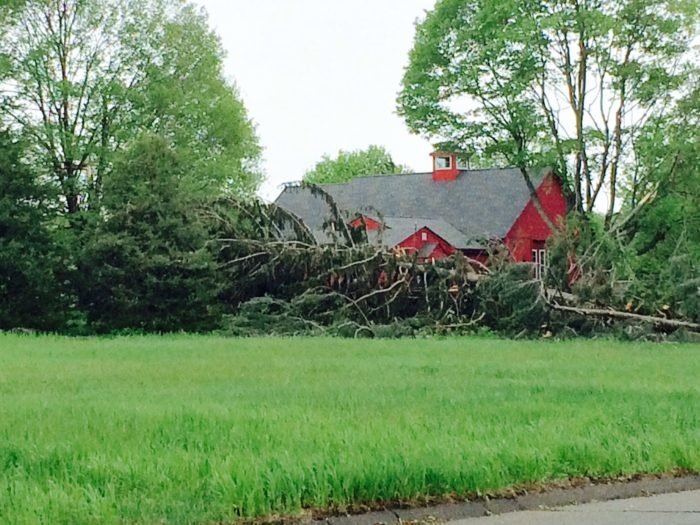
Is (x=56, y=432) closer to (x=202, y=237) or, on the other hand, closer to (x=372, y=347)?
(x=372, y=347)

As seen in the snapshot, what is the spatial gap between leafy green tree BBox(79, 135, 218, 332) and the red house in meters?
15.3

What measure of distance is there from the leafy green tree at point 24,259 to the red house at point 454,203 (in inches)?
654

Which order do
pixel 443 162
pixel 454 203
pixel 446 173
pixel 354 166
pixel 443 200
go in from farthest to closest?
1. pixel 354 166
2. pixel 446 173
3. pixel 443 162
4. pixel 443 200
5. pixel 454 203

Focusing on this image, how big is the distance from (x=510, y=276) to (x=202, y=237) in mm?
9043

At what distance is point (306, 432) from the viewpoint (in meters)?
8.91

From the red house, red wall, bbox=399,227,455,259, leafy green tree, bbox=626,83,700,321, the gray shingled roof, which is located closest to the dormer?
the red house

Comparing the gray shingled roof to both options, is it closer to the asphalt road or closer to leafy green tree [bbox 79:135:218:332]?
leafy green tree [bbox 79:135:218:332]

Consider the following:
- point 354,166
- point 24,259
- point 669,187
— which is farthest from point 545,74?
point 354,166

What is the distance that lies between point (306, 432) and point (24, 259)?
77.4 feet

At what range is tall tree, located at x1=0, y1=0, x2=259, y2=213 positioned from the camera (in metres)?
39.6

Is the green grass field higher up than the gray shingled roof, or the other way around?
the gray shingled roof

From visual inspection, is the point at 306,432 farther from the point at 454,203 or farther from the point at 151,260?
the point at 454,203

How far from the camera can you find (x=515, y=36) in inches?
1580

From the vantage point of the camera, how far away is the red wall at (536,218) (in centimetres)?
4969
